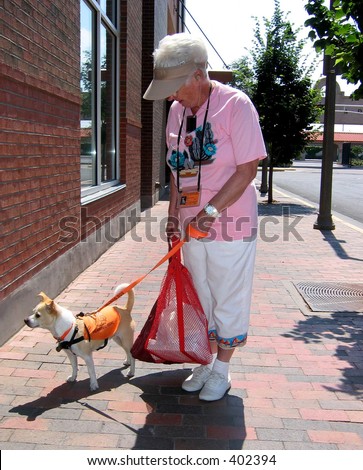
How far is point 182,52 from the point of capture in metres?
3.21

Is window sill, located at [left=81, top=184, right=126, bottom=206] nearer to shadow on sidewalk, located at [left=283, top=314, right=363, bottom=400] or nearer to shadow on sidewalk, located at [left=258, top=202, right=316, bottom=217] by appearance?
shadow on sidewalk, located at [left=283, top=314, right=363, bottom=400]

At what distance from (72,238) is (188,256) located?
3.17 metres

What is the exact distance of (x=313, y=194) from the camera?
72.3 feet

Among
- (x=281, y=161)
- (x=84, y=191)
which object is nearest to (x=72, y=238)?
(x=84, y=191)

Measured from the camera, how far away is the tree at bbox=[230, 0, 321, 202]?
52.5ft

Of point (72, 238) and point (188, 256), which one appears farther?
point (72, 238)

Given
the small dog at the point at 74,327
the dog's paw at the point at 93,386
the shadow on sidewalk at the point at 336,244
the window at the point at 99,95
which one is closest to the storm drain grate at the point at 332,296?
the shadow on sidewalk at the point at 336,244

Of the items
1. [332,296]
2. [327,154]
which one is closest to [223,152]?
[332,296]

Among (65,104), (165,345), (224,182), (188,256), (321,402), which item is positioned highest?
(65,104)

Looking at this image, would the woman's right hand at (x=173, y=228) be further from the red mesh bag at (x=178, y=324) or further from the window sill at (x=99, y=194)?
the window sill at (x=99, y=194)

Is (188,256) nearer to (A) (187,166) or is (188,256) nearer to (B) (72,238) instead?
(A) (187,166)

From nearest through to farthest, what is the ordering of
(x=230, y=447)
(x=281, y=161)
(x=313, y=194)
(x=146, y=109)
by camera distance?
(x=230, y=447) < (x=146, y=109) < (x=281, y=161) < (x=313, y=194)

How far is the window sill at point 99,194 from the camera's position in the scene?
7.25 metres

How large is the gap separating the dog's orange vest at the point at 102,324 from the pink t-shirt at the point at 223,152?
0.81 meters
